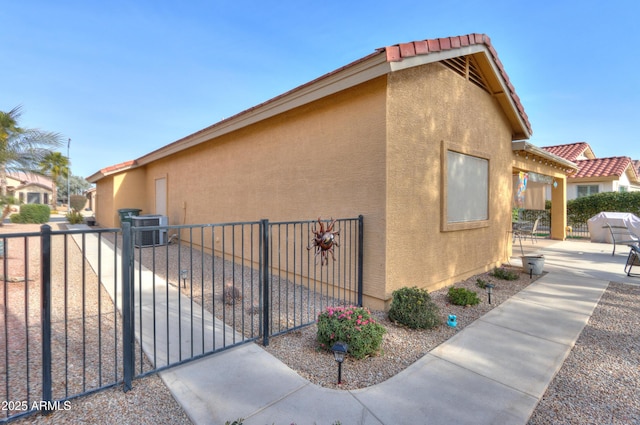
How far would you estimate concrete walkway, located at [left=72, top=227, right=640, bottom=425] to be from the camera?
6.87 ft

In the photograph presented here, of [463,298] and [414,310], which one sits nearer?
[414,310]

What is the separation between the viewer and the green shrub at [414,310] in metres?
3.62

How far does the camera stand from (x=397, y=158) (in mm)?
4172

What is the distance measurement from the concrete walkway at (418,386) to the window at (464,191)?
6.78 feet

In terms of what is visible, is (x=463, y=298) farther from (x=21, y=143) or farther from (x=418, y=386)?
(x=21, y=143)

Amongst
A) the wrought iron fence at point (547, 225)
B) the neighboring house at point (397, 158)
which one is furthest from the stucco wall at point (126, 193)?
the wrought iron fence at point (547, 225)

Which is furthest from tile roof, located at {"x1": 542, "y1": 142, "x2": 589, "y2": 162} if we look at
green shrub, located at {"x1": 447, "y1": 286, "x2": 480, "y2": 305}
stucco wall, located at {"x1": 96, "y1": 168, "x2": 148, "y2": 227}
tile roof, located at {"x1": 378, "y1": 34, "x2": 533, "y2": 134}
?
stucco wall, located at {"x1": 96, "y1": 168, "x2": 148, "y2": 227}

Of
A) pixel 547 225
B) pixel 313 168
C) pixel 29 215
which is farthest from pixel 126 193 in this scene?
pixel 547 225

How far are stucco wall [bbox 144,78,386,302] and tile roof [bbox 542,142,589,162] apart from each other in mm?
15714

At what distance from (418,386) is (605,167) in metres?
18.8

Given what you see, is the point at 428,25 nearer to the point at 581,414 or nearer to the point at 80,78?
the point at 581,414

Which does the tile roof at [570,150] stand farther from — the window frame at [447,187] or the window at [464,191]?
the window frame at [447,187]

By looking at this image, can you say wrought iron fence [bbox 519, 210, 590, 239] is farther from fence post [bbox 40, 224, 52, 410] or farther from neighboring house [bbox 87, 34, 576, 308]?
fence post [bbox 40, 224, 52, 410]

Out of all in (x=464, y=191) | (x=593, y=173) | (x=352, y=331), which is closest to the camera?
(x=352, y=331)
